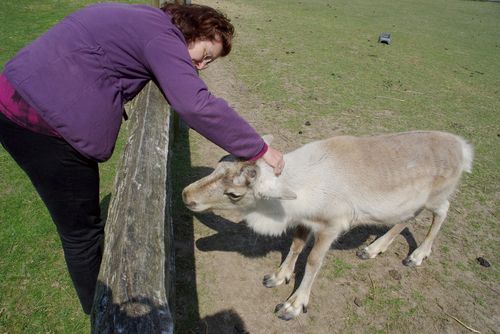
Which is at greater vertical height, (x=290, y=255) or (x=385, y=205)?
(x=385, y=205)

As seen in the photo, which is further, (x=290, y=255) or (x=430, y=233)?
(x=430, y=233)

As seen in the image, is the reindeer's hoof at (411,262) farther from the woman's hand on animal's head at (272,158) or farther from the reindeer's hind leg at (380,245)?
the woman's hand on animal's head at (272,158)

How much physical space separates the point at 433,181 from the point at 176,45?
252 cm

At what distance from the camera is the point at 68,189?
204cm

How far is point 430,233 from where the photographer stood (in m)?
3.62

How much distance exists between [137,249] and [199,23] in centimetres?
126

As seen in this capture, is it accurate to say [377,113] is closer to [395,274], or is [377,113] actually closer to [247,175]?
[395,274]

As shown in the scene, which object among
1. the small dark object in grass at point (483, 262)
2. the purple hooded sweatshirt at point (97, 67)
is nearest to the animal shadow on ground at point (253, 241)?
the small dark object in grass at point (483, 262)

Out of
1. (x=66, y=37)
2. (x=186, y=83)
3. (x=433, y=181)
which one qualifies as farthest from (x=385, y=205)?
(x=66, y=37)

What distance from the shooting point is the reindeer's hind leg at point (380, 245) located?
3.59 m

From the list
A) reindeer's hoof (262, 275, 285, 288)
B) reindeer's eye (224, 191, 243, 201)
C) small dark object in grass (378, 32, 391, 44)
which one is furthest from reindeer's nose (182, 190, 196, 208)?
small dark object in grass (378, 32, 391, 44)

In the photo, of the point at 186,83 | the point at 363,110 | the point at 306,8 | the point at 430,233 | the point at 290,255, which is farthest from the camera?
the point at 306,8

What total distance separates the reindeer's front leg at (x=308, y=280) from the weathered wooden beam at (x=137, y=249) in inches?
53.1

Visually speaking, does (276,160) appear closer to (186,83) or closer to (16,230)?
(186,83)
